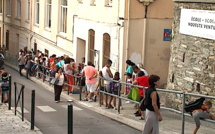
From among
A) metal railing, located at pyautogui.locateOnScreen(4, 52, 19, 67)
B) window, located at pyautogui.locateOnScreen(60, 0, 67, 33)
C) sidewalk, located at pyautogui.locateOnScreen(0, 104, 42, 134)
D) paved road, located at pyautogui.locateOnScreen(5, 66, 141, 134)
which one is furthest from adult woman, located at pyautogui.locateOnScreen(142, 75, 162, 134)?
metal railing, located at pyautogui.locateOnScreen(4, 52, 19, 67)

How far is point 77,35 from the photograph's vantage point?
88.6 feet

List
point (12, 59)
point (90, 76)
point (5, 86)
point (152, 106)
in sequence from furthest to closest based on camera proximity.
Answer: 1. point (12, 59)
2. point (90, 76)
3. point (5, 86)
4. point (152, 106)

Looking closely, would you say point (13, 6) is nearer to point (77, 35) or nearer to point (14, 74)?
point (14, 74)

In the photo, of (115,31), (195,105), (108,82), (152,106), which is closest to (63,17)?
(115,31)

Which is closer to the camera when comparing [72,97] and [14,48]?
[72,97]

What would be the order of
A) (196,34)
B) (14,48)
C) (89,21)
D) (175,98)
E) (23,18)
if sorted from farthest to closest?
(14,48)
(23,18)
(89,21)
(175,98)
(196,34)

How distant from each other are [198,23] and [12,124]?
20.3 feet

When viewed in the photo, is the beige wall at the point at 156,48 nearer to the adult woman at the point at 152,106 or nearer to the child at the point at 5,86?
the child at the point at 5,86

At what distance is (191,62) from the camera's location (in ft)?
51.4

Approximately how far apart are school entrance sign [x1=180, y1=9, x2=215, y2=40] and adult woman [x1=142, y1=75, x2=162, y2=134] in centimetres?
455

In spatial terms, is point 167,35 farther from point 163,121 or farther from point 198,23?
point 163,121

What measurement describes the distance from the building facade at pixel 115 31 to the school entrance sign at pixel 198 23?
16.4ft

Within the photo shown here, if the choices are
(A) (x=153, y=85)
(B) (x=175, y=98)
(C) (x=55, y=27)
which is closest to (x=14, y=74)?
(C) (x=55, y=27)

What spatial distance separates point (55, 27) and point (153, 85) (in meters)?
21.8
